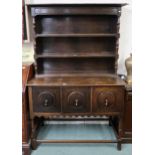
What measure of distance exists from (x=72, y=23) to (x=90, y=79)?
30.4 inches

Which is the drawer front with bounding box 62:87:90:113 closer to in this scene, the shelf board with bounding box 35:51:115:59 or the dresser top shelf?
the dresser top shelf

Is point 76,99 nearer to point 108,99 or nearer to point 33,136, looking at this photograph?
point 108,99

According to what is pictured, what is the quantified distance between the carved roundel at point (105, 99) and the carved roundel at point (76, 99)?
185 millimetres

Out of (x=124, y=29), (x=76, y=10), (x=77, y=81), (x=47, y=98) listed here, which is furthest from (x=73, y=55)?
(x=124, y=29)

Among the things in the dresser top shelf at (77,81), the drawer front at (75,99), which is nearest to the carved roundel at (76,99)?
the drawer front at (75,99)

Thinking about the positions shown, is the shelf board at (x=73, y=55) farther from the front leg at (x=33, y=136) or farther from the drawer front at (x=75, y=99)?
the front leg at (x=33, y=136)

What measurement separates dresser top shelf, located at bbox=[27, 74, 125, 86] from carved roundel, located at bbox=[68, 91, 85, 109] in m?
0.11

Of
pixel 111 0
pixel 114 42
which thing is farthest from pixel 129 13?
pixel 114 42

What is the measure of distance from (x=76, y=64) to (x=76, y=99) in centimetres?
65

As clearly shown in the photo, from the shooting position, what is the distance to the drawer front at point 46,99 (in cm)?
215

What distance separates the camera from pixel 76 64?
2662mm

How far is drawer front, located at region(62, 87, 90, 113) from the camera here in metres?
2.15

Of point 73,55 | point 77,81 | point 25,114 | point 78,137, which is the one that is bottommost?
point 78,137
